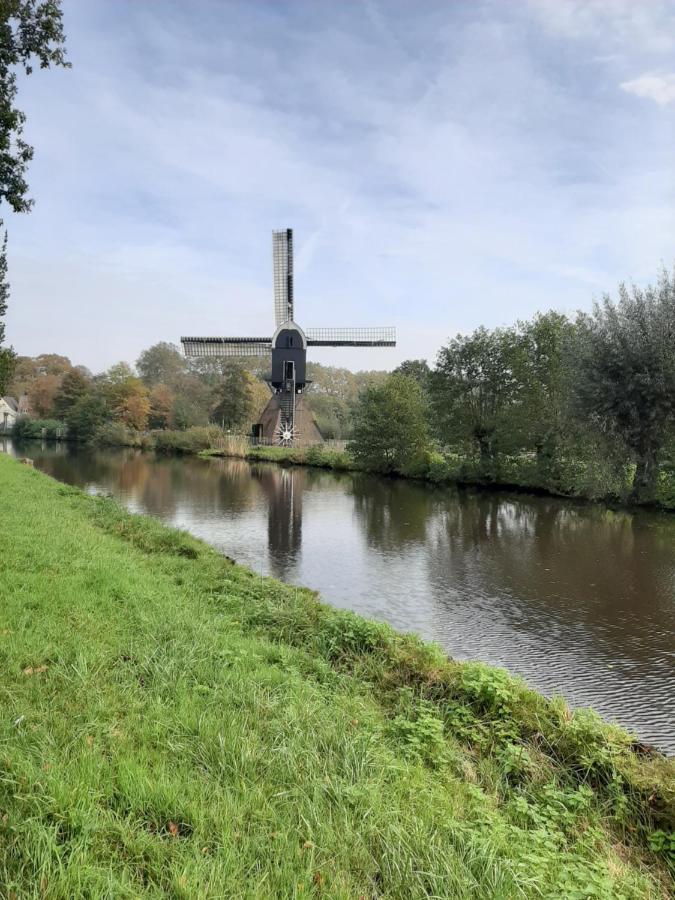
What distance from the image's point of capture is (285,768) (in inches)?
112

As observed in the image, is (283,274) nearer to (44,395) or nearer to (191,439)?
(191,439)

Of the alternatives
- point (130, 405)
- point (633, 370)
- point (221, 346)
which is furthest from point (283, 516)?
point (130, 405)

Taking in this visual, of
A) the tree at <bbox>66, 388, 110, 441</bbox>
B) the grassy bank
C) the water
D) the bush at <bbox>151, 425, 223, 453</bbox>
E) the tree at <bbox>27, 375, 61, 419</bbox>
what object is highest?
the tree at <bbox>27, 375, 61, 419</bbox>

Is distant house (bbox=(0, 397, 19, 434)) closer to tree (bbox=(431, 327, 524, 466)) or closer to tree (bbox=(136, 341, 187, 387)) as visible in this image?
tree (bbox=(136, 341, 187, 387))

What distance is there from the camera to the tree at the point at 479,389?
976 inches

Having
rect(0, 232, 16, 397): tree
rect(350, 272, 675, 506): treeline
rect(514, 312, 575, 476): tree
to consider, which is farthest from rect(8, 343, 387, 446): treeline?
rect(0, 232, 16, 397): tree

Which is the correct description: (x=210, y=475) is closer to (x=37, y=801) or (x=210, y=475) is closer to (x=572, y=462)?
(x=572, y=462)

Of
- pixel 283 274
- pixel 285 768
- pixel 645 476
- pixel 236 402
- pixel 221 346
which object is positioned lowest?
pixel 285 768

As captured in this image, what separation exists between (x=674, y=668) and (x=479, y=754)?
3755 mm

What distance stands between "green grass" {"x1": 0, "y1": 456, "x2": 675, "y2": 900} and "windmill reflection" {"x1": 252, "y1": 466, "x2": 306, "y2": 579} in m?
5.08

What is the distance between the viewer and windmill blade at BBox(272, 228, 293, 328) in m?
37.8

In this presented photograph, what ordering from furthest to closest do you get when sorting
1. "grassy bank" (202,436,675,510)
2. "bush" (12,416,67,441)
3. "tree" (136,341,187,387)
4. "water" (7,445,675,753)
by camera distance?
"tree" (136,341,187,387)
"bush" (12,416,67,441)
"grassy bank" (202,436,675,510)
"water" (7,445,675,753)

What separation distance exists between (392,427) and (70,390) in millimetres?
40779

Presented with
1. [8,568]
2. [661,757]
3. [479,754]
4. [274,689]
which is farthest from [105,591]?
[661,757]
